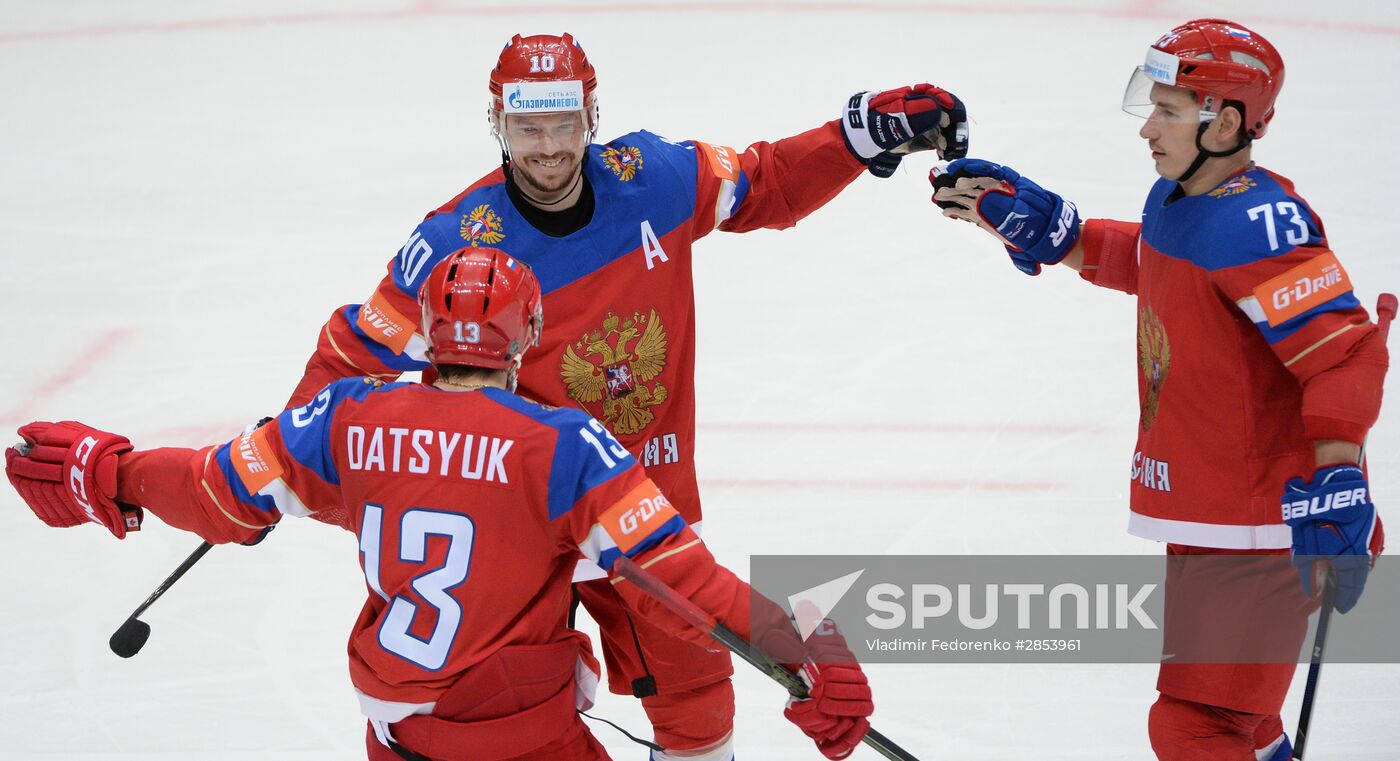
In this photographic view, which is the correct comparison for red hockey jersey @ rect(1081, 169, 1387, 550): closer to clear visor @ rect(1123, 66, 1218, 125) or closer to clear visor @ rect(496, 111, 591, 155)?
clear visor @ rect(1123, 66, 1218, 125)

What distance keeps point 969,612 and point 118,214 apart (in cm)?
453

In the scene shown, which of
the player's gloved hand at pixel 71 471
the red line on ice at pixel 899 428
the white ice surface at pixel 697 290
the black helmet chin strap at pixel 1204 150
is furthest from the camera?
the red line on ice at pixel 899 428

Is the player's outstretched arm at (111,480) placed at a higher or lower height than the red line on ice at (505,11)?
lower

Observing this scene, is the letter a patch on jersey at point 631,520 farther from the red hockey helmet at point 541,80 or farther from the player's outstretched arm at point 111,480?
the red hockey helmet at point 541,80

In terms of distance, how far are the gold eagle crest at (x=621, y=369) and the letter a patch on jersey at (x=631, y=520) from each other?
27.0 inches

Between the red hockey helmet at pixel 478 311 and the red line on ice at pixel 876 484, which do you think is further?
the red line on ice at pixel 876 484

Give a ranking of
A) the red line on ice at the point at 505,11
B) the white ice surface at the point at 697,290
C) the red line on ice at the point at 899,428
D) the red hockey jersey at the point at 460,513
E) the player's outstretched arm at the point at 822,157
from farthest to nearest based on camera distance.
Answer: the red line on ice at the point at 505,11 → the red line on ice at the point at 899,428 → the white ice surface at the point at 697,290 → the player's outstretched arm at the point at 822,157 → the red hockey jersey at the point at 460,513

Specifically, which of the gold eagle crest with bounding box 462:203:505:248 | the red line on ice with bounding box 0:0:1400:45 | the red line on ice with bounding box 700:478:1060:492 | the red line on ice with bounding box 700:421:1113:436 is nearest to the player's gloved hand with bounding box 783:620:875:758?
the gold eagle crest with bounding box 462:203:505:248

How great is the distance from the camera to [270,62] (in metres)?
8.71

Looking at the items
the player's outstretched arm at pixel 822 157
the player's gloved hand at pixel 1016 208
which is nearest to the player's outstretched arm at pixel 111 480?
the player's outstretched arm at pixel 822 157

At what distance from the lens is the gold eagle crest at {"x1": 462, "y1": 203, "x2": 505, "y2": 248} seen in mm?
3150

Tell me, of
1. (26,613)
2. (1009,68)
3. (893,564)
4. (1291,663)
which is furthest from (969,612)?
(1009,68)

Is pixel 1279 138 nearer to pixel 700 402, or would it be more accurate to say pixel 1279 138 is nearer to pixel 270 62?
pixel 700 402

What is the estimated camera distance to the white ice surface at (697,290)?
409cm
